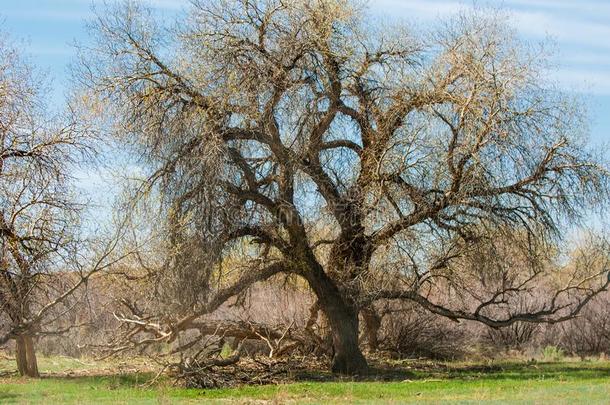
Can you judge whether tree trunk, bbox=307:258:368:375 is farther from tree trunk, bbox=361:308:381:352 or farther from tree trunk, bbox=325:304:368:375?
tree trunk, bbox=361:308:381:352

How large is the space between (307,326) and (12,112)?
37.7 feet

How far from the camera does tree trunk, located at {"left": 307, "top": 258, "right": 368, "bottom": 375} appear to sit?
1072 inches

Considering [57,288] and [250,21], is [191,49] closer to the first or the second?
[250,21]

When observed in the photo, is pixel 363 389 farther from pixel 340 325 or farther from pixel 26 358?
pixel 26 358

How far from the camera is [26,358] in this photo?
1120 inches

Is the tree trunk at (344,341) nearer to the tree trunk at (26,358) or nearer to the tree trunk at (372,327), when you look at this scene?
the tree trunk at (372,327)

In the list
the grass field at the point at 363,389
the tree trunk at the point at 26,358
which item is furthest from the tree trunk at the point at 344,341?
the tree trunk at the point at 26,358

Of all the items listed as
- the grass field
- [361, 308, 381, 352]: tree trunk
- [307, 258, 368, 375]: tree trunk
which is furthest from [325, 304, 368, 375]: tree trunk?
[361, 308, 381, 352]: tree trunk

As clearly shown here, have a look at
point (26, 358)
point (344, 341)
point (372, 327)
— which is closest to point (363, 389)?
point (344, 341)

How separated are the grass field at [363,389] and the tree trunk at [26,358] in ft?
1.42

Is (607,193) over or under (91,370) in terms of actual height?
over

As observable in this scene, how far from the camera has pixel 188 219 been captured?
2350cm

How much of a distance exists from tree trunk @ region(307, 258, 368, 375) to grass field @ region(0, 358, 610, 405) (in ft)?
5.41

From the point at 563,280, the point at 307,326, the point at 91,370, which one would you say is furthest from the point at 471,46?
the point at 563,280
